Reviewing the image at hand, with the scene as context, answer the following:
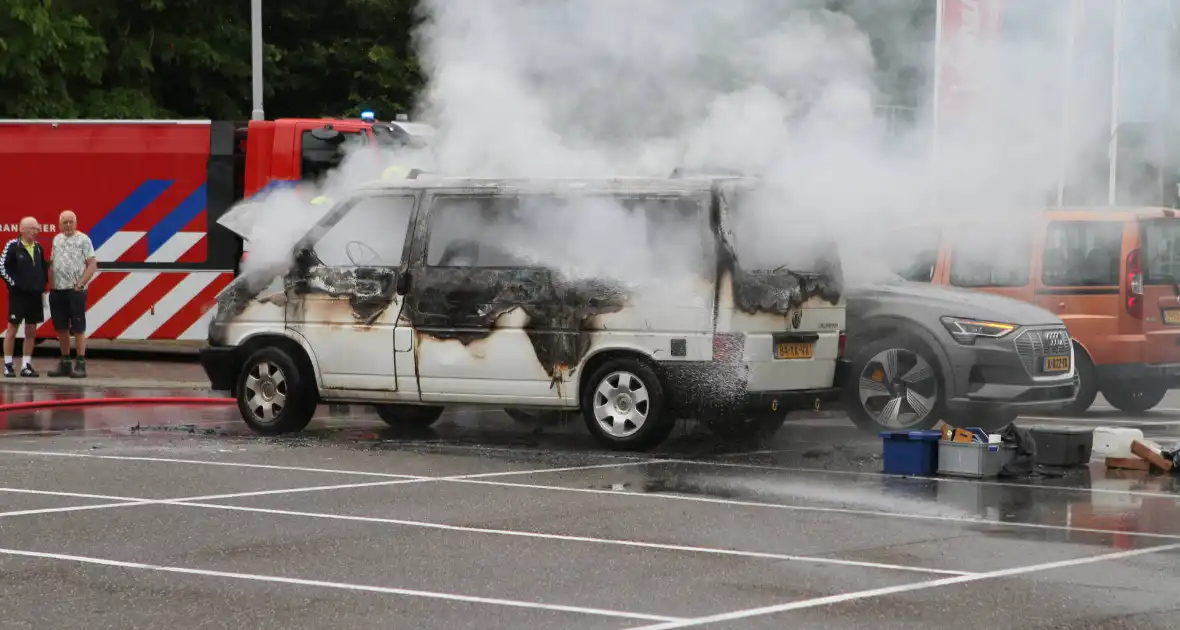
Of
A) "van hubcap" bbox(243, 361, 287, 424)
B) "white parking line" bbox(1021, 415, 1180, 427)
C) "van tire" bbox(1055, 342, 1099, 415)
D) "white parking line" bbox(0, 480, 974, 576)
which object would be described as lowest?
"white parking line" bbox(0, 480, 974, 576)

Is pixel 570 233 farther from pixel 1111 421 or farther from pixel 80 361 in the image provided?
pixel 80 361

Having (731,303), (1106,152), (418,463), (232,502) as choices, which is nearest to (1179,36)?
(1106,152)

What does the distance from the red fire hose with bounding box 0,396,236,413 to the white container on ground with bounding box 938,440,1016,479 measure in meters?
7.39

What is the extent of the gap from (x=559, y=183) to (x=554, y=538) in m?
4.34

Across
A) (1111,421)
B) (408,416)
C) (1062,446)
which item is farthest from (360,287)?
(1111,421)

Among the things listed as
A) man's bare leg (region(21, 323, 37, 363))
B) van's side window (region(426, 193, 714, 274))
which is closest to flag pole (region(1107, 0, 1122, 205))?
van's side window (region(426, 193, 714, 274))

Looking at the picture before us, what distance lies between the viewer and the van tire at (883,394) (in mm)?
13781

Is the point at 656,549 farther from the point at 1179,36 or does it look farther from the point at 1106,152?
the point at 1106,152

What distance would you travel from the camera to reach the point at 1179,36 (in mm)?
11516

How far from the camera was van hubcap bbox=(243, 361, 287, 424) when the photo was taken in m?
13.8

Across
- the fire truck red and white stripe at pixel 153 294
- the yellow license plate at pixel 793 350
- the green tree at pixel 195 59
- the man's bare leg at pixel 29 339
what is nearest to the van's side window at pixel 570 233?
the yellow license plate at pixel 793 350

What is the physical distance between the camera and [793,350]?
41.4 feet

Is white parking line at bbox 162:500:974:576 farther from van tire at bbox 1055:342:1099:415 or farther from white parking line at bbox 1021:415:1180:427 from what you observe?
van tire at bbox 1055:342:1099:415

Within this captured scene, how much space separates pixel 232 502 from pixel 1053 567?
14.8 ft
